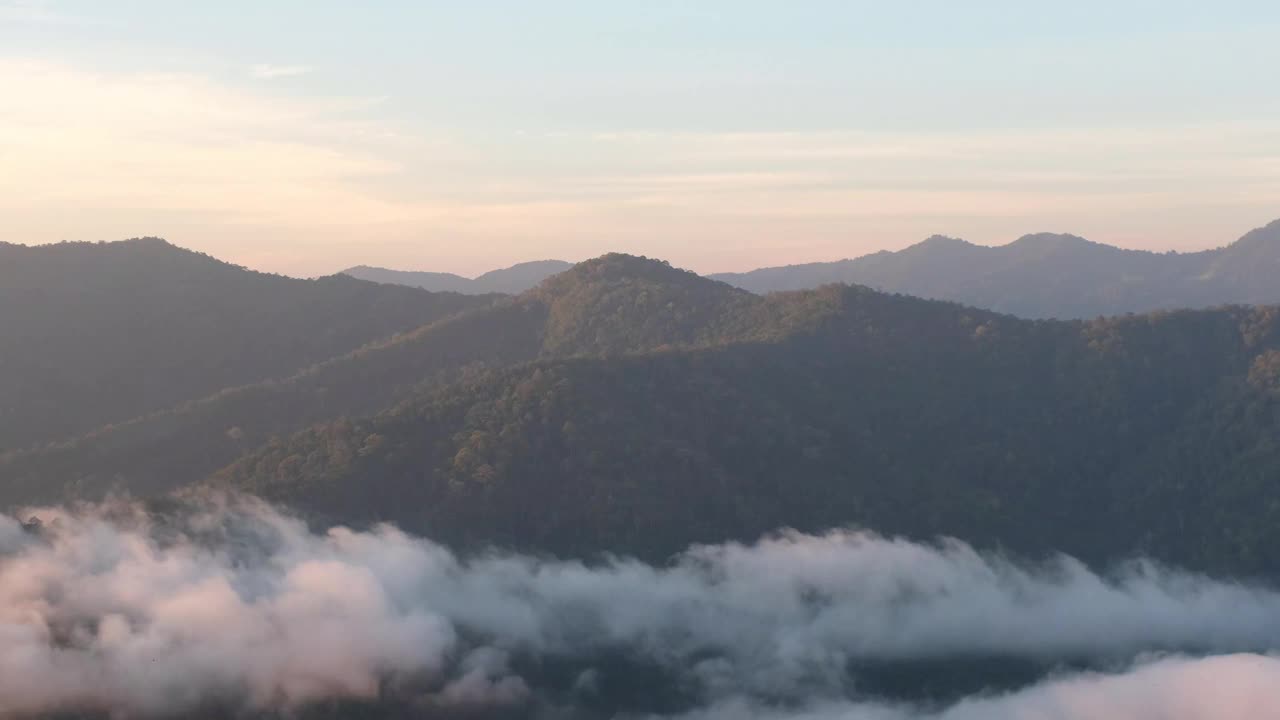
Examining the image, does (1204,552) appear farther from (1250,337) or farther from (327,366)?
(327,366)

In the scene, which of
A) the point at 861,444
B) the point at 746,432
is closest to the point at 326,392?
the point at 746,432

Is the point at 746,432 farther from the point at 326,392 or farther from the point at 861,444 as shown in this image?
the point at 326,392

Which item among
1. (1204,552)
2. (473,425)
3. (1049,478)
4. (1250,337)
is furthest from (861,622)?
(1250,337)

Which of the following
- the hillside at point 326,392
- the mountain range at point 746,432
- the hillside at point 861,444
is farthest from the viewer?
the hillside at point 326,392

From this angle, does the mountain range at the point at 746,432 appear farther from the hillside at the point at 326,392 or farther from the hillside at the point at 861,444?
the hillside at the point at 326,392

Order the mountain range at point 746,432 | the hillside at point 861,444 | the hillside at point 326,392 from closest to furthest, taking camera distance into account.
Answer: the hillside at point 861,444 < the mountain range at point 746,432 < the hillside at point 326,392

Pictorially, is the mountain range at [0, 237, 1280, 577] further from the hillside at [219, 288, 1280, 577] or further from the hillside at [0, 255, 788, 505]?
the hillside at [0, 255, 788, 505]

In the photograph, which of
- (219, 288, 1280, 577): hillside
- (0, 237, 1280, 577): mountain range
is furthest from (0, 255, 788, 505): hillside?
(219, 288, 1280, 577): hillside

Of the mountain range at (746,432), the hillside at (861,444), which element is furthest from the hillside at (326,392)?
the hillside at (861,444)
